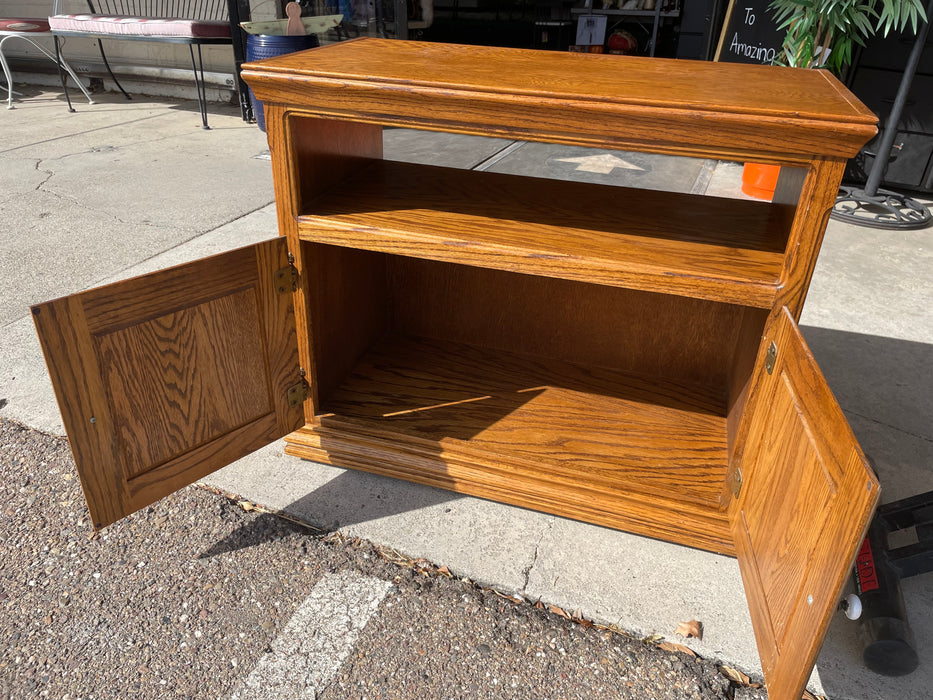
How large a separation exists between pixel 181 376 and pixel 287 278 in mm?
331

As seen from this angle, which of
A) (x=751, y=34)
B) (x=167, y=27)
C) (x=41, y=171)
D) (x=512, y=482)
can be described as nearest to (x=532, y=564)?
(x=512, y=482)

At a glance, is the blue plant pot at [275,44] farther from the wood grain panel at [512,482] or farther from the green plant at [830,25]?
the wood grain panel at [512,482]

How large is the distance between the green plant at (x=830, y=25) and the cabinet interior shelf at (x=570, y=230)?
6.56 ft

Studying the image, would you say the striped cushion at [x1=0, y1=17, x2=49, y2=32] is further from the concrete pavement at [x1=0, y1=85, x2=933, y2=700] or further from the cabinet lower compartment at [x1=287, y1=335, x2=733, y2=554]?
the cabinet lower compartment at [x1=287, y1=335, x2=733, y2=554]

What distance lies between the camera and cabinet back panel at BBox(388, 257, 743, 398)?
2.03 meters

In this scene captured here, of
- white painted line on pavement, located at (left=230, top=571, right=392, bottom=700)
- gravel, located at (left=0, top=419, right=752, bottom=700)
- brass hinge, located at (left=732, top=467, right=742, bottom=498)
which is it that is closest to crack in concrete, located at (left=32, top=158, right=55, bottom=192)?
gravel, located at (left=0, top=419, right=752, bottom=700)

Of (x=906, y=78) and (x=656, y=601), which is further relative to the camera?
(x=906, y=78)

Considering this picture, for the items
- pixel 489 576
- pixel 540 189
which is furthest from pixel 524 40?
pixel 489 576

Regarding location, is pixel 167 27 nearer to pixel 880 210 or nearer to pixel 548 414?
pixel 548 414

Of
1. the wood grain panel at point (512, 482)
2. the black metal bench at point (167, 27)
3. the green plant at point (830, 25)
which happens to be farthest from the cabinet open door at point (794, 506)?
the black metal bench at point (167, 27)

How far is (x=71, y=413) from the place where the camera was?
1.23 m

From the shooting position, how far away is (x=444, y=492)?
1.77 metres

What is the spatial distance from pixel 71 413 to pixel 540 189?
124 cm

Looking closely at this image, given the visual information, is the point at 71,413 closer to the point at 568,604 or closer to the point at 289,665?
the point at 289,665
